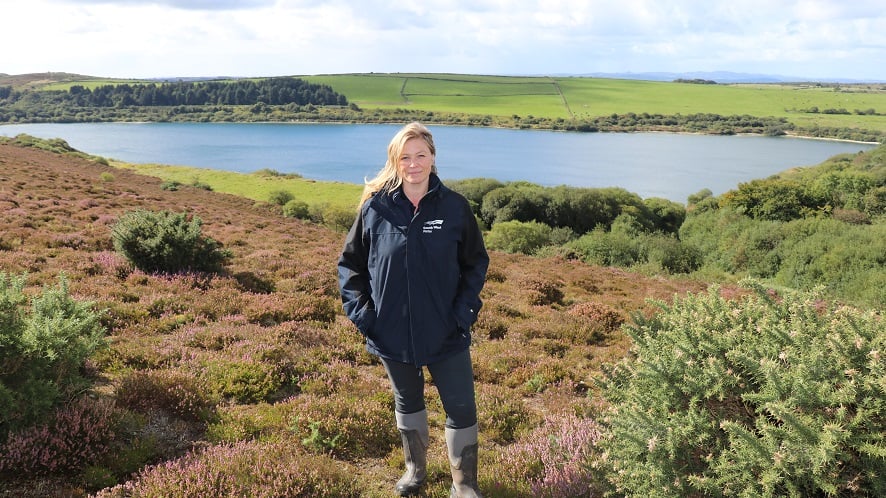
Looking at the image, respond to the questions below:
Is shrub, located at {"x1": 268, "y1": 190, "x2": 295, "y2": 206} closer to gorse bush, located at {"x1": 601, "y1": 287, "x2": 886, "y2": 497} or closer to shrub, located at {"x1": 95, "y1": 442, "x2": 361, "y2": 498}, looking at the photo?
shrub, located at {"x1": 95, "y1": 442, "x2": 361, "y2": 498}

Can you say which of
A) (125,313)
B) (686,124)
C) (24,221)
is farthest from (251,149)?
(686,124)

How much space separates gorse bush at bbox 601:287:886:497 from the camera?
2529mm

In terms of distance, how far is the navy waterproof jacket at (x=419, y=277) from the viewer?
3.59 meters

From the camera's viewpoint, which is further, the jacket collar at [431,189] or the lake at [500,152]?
the lake at [500,152]

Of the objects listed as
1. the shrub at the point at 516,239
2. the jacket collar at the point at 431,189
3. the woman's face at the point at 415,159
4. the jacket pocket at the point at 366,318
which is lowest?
the shrub at the point at 516,239

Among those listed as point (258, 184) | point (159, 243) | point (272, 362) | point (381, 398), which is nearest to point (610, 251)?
point (159, 243)

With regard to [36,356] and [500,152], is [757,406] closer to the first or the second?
[36,356]

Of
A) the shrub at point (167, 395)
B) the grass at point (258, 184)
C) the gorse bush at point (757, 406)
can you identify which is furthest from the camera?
the grass at point (258, 184)

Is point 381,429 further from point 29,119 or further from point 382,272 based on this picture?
point 29,119

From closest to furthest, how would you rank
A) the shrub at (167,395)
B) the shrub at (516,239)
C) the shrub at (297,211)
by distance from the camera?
the shrub at (167,395) < the shrub at (516,239) < the shrub at (297,211)

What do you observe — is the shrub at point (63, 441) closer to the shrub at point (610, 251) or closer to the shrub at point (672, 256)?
the shrub at point (610, 251)

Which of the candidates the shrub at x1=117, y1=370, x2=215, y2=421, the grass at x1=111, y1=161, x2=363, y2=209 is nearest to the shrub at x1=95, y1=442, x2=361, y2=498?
the shrub at x1=117, y1=370, x2=215, y2=421

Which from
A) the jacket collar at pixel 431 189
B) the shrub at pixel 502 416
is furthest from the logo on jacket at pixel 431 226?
the shrub at pixel 502 416

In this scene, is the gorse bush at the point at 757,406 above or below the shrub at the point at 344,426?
above
